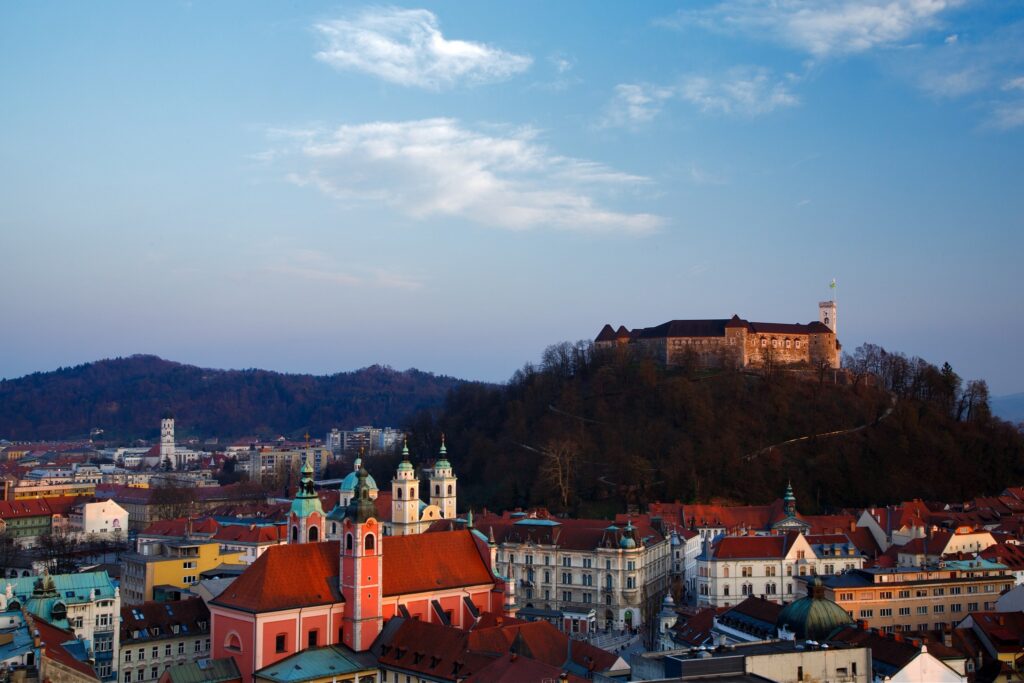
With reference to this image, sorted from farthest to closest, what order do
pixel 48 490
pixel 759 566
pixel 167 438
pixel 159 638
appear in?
pixel 167 438 → pixel 48 490 → pixel 759 566 → pixel 159 638

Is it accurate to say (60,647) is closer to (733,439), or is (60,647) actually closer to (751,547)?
(751,547)

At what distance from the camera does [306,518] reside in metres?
48.9

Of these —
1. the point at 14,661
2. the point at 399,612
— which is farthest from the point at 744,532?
the point at 14,661

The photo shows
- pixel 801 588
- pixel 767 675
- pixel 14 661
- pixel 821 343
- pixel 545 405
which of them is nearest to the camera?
pixel 767 675

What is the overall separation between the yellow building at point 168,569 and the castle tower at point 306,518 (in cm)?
1199

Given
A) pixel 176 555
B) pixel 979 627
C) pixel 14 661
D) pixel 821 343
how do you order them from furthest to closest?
1. pixel 821 343
2. pixel 176 555
3. pixel 979 627
4. pixel 14 661

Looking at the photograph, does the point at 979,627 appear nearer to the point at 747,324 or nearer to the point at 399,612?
the point at 399,612

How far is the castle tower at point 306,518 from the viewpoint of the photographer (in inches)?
1921

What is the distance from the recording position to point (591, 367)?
107 m

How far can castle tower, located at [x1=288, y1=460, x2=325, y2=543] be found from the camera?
160ft

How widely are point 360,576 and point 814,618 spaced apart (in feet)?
55.4

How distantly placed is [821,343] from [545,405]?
30.3m

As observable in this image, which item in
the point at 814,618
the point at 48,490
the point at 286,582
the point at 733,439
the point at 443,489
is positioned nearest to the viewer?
the point at 814,618

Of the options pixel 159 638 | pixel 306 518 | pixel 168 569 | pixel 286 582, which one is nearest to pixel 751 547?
pixel 306 518
